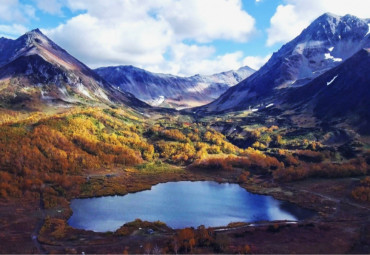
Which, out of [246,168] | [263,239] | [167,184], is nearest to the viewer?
[263,239]

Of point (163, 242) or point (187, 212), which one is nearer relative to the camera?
point (163, 242)

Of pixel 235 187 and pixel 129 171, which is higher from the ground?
pixel 129 171

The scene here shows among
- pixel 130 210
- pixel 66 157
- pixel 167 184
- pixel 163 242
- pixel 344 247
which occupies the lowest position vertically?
pixel 344 247

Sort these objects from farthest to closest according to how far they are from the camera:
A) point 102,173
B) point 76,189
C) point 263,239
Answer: point 102,173
point 76,189
point 263,239

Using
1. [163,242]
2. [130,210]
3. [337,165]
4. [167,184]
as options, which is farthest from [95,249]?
[337,165]

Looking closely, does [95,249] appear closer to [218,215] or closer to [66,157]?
[218,215]

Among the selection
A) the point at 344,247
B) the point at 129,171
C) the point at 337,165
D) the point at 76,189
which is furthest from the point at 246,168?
the point at 344,247

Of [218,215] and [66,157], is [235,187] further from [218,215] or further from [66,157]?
[66,157]
